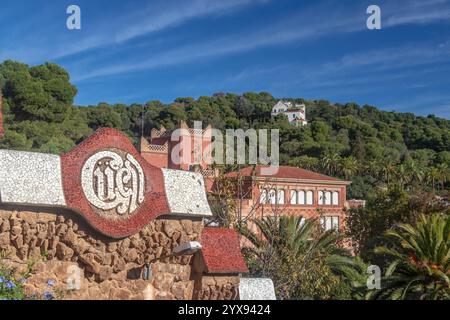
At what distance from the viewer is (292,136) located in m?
72.6

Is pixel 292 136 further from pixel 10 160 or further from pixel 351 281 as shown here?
pixel 10 160

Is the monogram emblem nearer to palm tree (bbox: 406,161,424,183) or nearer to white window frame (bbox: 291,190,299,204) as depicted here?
white window frame (bbox: 291,190,299,204)

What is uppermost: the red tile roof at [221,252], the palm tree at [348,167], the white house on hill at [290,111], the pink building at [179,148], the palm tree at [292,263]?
the white house on hill at [290,111]

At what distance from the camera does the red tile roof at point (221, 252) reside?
7.41m

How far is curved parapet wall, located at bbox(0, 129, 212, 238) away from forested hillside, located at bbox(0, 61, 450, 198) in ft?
96.6

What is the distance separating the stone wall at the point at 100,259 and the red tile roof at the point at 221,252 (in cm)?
16

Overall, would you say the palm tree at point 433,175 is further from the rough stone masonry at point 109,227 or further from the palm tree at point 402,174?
the rough stone masonry at point 109,227

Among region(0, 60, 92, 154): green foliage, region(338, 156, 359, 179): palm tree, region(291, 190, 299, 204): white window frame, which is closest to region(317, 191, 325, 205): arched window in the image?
region(291, 190, 299, 204): white window frame

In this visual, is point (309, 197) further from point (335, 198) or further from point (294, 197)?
point (335, 198)

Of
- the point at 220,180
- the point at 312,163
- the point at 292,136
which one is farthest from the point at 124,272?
the point at 292,136

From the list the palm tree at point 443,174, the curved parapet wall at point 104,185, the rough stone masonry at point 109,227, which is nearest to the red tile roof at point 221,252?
the rough stone masonry at point 109,227

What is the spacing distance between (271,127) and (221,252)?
70.0m

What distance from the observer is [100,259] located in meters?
6.79

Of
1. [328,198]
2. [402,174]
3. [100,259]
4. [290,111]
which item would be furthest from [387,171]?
[100,259]
